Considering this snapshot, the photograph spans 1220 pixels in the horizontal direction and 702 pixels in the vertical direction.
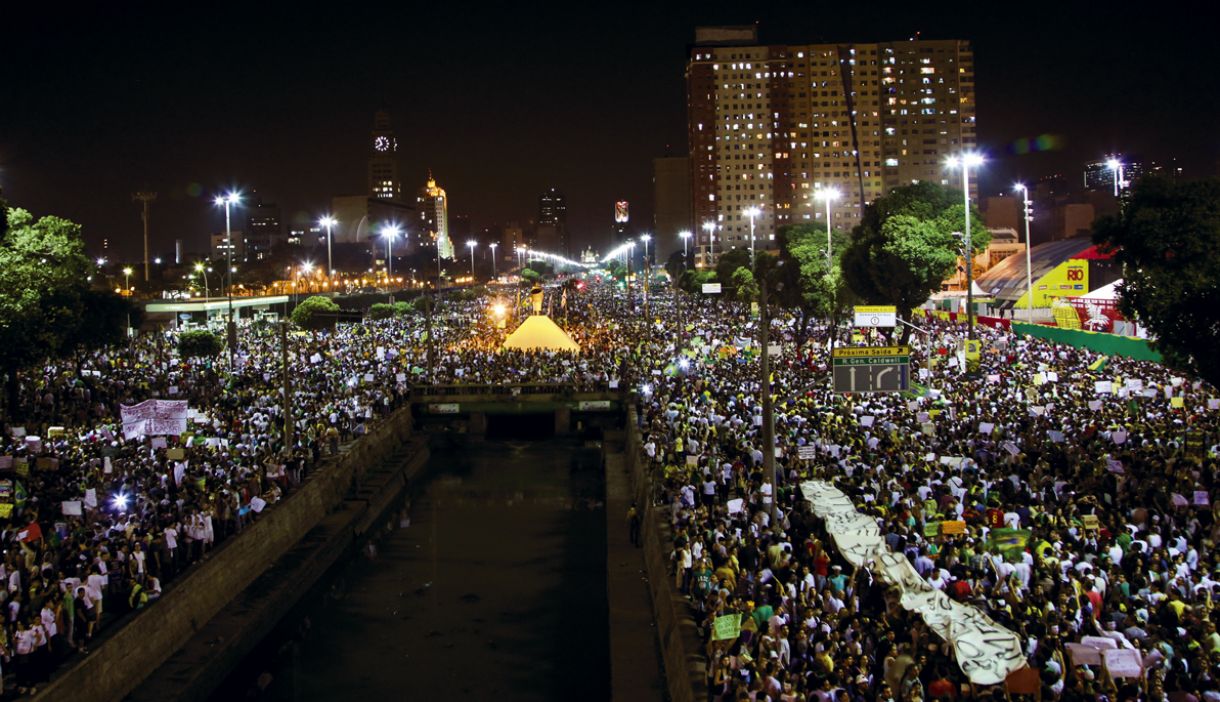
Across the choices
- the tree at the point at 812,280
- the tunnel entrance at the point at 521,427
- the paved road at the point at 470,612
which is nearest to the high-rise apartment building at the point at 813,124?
the tree at the point at 812,280

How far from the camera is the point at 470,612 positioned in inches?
922

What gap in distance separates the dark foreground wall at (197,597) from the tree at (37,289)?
9684mm

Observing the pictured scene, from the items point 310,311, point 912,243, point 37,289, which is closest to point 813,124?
point 310,311

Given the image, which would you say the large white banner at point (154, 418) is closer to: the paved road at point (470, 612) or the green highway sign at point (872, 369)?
the paved road at point (470, 612)

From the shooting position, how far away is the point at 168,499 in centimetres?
2159

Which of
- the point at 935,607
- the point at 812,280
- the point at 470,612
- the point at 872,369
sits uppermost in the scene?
the point at 812,280

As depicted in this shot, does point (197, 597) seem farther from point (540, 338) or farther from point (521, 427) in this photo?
point (540, 338)

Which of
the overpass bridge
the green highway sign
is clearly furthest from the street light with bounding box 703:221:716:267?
the green highway sign

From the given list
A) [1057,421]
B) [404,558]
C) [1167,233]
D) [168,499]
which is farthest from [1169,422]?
[168,499]

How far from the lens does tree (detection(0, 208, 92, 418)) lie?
94.2 ft

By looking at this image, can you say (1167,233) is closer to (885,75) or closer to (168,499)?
(168,499)

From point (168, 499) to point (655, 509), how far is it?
11.0 metres

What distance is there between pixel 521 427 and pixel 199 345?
53.5ft

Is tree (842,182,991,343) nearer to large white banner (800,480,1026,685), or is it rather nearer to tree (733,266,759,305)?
tree (733,266,759,305)
